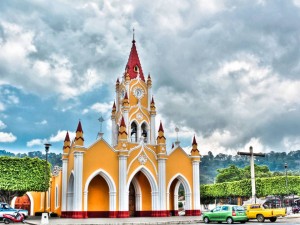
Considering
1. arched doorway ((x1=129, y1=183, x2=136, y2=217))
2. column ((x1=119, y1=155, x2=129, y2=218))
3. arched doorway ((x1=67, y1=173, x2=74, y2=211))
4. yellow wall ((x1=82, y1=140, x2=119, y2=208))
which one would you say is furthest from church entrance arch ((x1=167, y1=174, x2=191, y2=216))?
arched doorway ((x1=67, y1=173, x2=74, y2=211))

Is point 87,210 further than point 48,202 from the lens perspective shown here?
No

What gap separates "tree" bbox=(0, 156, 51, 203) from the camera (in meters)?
41.6

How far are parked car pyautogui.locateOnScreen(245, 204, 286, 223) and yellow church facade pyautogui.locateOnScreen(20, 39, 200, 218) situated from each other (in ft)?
36.2

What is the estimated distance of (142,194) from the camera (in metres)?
42.9

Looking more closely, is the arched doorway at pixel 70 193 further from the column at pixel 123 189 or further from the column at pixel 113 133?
the column at pixel 113 133

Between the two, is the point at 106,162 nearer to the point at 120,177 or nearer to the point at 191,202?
the point at 120,177

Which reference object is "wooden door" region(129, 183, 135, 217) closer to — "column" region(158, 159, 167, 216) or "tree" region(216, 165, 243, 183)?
"column" region(158, 159, 167, 216)

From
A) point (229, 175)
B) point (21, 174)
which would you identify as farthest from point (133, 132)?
point (229, 175)

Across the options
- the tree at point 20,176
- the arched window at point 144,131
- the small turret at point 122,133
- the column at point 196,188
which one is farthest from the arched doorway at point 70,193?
the column at point 196,188

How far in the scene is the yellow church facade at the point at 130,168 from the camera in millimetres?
38781

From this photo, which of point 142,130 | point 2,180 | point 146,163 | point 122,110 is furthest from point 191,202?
point 2,180

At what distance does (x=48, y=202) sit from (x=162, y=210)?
2152cm

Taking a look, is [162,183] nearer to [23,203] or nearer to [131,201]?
[131,201]

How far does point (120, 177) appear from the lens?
39625 mm
